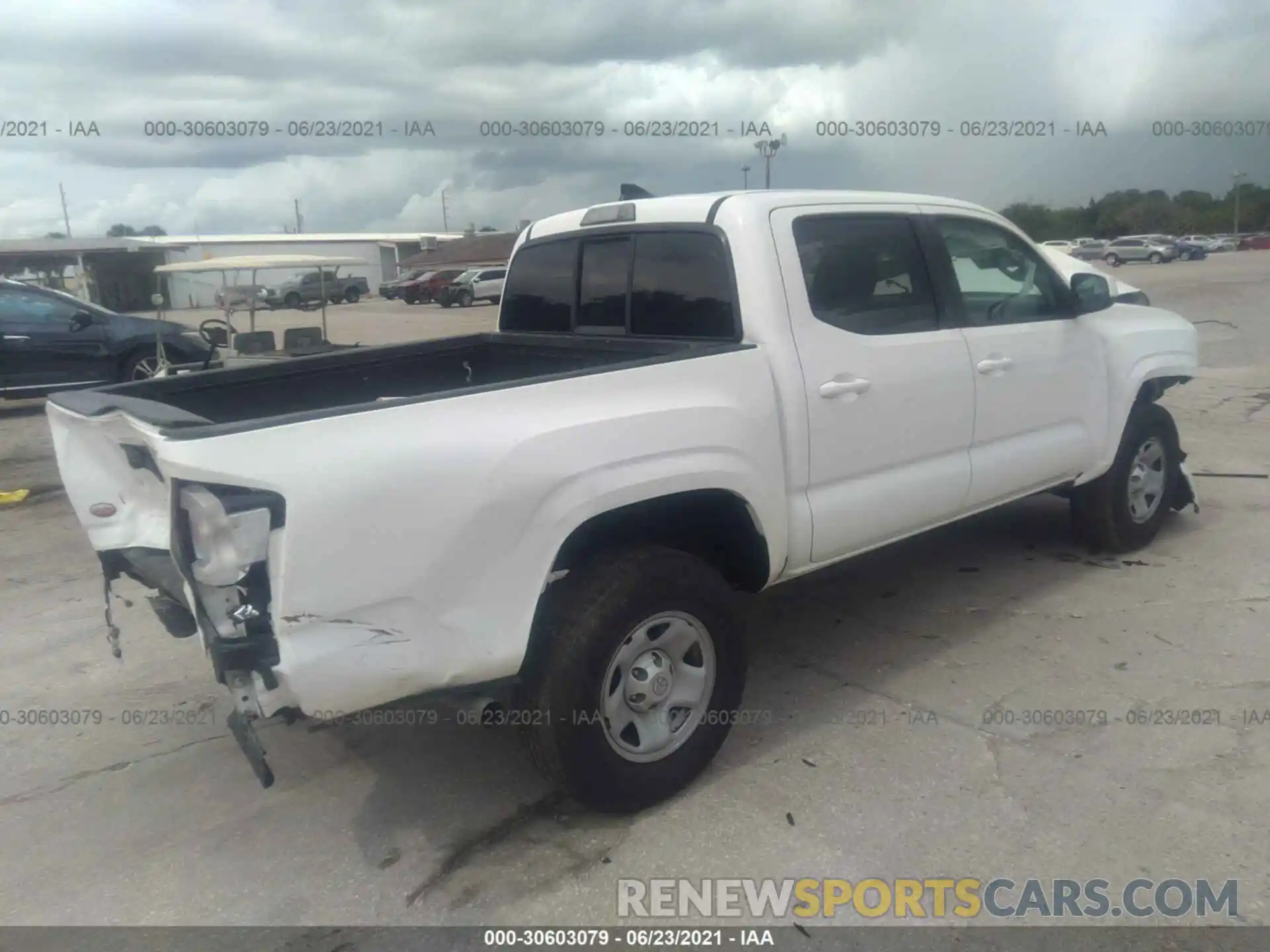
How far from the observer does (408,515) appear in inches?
104

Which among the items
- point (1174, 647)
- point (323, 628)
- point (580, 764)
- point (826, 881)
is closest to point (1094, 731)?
point (1174, 647)

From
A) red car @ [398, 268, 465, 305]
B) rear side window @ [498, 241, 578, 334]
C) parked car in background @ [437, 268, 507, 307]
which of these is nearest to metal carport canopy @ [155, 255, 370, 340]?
rear side window @ [498, 241, 578, 334]

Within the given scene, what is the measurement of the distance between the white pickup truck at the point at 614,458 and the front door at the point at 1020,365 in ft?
0.05

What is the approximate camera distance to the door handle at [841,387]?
3664 millimetres

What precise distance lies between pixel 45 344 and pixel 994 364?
11506mm

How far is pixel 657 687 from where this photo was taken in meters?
3.31

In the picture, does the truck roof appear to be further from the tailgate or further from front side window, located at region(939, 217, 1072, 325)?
the tailgate

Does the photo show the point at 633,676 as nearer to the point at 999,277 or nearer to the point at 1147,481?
the point at 999,277

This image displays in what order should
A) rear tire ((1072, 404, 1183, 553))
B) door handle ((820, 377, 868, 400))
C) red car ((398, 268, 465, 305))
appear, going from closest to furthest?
door handle ((820, 377, 868, 400)) < rear tire ((1072, 404, 1183, 553)) < red car ((398, 268, 465, 305))

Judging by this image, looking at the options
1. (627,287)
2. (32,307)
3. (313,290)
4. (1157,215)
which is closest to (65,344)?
(32,307)

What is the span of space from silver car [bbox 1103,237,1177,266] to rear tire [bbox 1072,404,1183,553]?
159ft

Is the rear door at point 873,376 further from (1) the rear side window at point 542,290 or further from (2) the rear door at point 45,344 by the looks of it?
(2) the rear door at point 45,344

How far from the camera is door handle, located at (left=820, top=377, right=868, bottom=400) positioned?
12.0 ft

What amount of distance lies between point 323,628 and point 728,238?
2.02m
